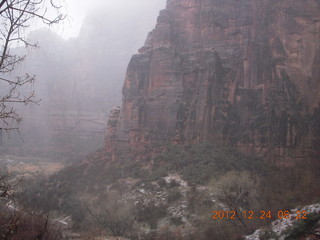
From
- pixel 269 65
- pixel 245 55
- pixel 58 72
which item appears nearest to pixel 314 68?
pixel 269 65

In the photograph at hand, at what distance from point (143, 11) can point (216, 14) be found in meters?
79.9

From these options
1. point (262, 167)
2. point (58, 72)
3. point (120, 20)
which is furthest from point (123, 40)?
point (262, 167)

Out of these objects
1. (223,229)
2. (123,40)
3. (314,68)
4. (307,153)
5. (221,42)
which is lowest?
(223,229)

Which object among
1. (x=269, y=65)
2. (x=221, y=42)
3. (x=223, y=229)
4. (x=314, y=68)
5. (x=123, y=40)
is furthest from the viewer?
(x=123, y=40)

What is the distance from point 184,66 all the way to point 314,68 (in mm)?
15166

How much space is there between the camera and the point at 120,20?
371ft

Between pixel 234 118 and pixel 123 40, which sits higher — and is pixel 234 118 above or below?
below

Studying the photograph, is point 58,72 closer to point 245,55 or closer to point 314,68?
point 245,55

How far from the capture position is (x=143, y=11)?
4449 inches

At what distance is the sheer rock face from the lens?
1294 inches

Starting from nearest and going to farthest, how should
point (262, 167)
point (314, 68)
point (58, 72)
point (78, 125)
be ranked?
point (262, 167)
point (314, 68)
point (78, 125)
point (58, 72)

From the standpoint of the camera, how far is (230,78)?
36531mm

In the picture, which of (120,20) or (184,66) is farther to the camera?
(120,20)

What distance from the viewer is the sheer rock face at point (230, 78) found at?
108 ft
